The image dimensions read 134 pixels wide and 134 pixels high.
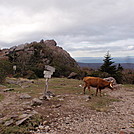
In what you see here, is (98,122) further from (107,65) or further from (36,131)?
(107,65)

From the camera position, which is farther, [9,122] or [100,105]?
[100,105]

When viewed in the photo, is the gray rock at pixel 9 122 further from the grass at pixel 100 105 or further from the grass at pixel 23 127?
the grass at pixel 100 105

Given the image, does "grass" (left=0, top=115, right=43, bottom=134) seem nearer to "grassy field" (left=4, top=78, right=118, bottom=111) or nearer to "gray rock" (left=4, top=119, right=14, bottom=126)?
"gray rock" (left=4, top=119, right=14, bottom=126)

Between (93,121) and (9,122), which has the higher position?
(9,122)

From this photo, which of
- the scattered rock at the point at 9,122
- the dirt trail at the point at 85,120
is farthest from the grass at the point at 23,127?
the dirt trail at the point at 85,120

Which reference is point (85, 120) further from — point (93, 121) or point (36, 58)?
point (36, 58)

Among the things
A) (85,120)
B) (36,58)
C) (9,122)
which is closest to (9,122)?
(9,122)

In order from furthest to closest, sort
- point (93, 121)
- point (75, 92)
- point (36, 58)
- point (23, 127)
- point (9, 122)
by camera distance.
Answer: point (36, 58), point (75, 92), point (93, 121), point (9, 122), point (23, 127)

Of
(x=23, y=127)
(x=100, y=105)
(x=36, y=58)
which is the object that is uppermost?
(x=36, y=58)

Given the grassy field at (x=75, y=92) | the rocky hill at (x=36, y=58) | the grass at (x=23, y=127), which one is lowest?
the grassy field at (x=75, y=92)

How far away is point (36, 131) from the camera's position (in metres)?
4.83

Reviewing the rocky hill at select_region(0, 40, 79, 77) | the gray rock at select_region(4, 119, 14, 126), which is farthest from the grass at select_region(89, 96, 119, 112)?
the rocky hill at select_region(0, 40, 79, 77)

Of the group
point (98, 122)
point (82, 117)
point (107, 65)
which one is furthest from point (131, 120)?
point (107, 65)

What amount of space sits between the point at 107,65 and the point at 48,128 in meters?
28.7
